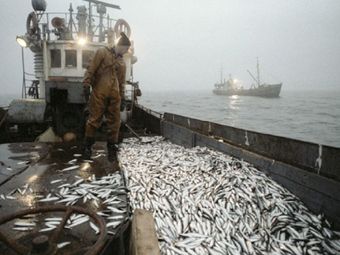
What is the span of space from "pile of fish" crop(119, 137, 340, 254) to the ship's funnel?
41.8ft

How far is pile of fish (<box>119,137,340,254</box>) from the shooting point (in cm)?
378

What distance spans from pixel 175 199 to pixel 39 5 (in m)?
14.3

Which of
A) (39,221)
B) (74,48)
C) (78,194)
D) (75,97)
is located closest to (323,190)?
(78,194)

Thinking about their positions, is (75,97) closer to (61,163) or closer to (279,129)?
(61,163)

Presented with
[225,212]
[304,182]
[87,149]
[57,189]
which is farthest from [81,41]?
[304,182]

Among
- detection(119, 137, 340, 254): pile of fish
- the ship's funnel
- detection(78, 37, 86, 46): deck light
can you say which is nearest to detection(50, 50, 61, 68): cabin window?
detection(78, 37, 86, 46): deck light

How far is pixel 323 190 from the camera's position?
4395 mm

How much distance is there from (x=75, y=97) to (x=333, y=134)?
115 ft

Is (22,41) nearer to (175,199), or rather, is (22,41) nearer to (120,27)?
(120,27)

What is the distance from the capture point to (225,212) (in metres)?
4.34

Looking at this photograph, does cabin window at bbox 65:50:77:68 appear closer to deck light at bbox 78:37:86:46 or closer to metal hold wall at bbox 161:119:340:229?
deck light at bbox 78:37:86:46

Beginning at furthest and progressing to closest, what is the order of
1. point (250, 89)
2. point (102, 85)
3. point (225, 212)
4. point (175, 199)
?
1. point (250, 89)
2. point (102, 85)
3. point (175, 199)
4. point (225, 212)

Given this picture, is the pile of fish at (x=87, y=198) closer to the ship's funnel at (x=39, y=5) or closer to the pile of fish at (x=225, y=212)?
the pile of fish at (x=225, y=212)

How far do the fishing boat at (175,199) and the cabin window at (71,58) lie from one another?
A: 664 cm
